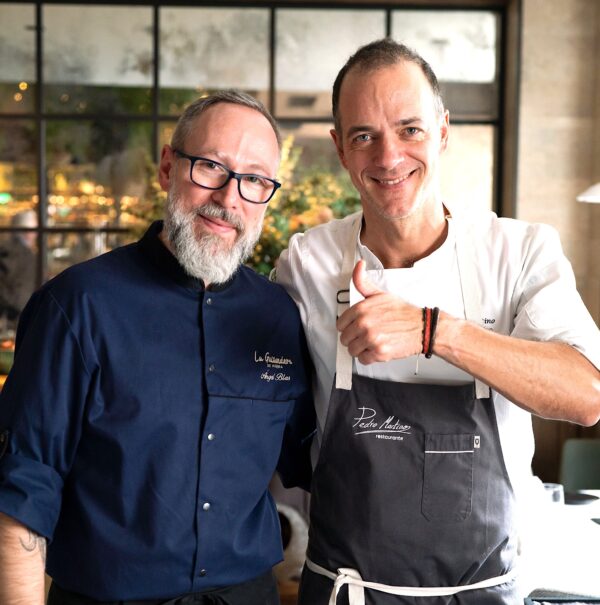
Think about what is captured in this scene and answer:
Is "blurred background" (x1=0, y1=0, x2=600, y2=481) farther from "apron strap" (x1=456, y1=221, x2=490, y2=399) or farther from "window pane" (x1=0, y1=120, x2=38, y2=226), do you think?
"apron strap" (x1=456, y1=221, x2=490, y2=399)

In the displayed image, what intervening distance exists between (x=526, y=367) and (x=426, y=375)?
0.24m

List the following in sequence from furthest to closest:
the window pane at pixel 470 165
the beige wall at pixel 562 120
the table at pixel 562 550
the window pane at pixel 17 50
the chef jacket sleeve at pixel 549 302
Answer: the window pane at pixel 470 165 < the window pane at pixel 17 50 < the beige wall at pixel 562 120 < the table at pixel 562 550 < the chef jacket sleeve at pixel 549 302

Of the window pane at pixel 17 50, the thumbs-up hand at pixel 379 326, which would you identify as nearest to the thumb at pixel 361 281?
the thumbs-up hand at pixel 379 326

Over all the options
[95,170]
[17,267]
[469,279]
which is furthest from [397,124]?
[17,267]

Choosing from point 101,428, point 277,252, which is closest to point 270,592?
point 101,428

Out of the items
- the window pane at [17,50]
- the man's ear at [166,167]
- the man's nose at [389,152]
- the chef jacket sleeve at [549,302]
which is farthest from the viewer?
the window pane at [17,50]

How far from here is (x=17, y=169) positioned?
629 centimetres

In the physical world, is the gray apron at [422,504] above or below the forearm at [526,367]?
below

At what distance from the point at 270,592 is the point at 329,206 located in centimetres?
281

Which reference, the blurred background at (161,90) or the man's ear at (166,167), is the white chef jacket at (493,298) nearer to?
the man's ear at (166,167)

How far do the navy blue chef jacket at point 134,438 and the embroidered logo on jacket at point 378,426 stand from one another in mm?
187

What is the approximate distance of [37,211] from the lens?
6305 mm

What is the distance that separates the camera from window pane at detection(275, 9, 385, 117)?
20.4 feet

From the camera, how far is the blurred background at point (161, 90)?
6.17 m
